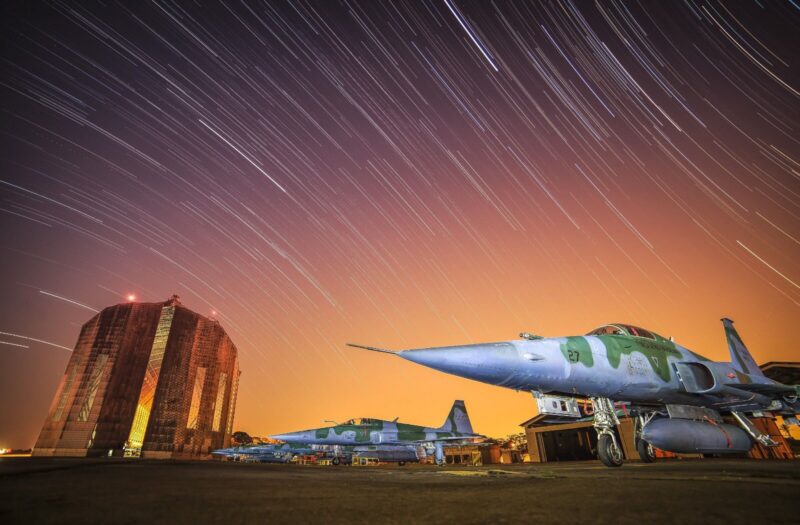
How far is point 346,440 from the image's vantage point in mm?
19078

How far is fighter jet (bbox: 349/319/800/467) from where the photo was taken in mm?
4062

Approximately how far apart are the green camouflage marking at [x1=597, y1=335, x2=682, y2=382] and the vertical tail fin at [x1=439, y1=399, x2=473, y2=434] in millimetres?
21348

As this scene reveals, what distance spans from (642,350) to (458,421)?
22174mm

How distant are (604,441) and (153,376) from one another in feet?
152

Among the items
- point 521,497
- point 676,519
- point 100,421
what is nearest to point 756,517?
point 676,519

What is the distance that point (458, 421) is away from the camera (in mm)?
25359

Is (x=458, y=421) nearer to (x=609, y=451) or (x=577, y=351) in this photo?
(x=609, y=451)

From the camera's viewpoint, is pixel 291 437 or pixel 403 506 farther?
pixel 291 437

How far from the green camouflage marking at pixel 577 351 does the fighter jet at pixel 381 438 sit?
15.8 metres

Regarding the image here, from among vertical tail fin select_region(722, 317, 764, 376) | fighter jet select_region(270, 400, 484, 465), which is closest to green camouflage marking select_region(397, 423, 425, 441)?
fighter jet select_region(270, 400, 484, 465)

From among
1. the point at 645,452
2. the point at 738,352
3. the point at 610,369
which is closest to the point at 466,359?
the point at 610,369

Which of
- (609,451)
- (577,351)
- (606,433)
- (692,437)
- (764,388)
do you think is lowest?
(609,451)

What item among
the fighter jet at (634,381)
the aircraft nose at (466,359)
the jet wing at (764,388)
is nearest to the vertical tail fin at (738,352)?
the fighter jet at (634,381)

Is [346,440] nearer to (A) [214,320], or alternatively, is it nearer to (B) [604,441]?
(B) [604,441]
